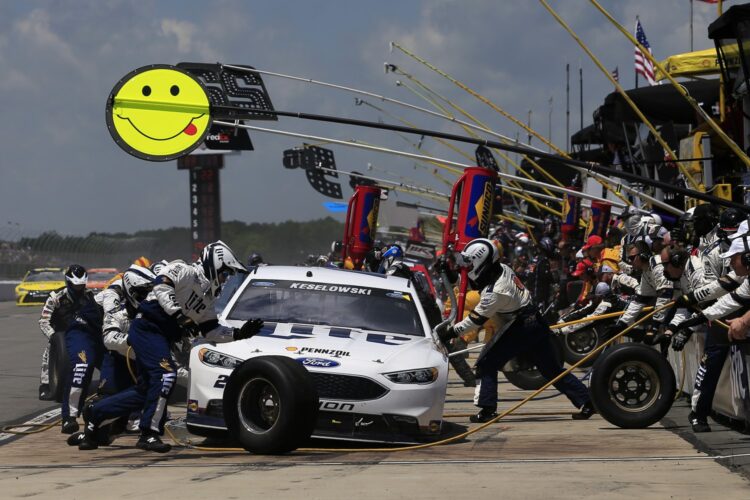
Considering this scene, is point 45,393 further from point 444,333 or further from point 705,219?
point 705,219

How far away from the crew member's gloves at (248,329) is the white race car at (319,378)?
5 cm

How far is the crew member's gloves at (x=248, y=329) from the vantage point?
1023 cm

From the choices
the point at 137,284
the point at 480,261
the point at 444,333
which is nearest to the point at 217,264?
the point at 137,284

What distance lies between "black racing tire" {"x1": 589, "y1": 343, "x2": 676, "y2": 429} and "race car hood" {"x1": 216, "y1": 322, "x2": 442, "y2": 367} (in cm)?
143

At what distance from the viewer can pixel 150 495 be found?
7000 millimetres

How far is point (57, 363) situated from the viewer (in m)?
13.0

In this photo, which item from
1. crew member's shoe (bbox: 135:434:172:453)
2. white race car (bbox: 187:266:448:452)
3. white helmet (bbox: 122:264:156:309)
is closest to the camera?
white race car (bbox: 187:266:448:452)

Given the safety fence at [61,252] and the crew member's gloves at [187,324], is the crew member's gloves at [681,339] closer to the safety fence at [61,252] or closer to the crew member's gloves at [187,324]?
the crew member's gloves at [187,324]

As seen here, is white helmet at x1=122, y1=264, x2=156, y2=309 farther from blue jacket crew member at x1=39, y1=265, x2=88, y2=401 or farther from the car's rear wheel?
the car's rear wheel

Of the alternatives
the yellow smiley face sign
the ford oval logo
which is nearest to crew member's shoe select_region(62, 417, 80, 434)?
the yellow smiley face sign

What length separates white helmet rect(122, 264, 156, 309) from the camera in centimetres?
1034

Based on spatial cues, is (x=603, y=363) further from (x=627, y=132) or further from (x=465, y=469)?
(x=627, y=132)

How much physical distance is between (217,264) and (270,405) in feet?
5.60

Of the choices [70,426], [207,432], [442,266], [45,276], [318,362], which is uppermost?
[442,266]
